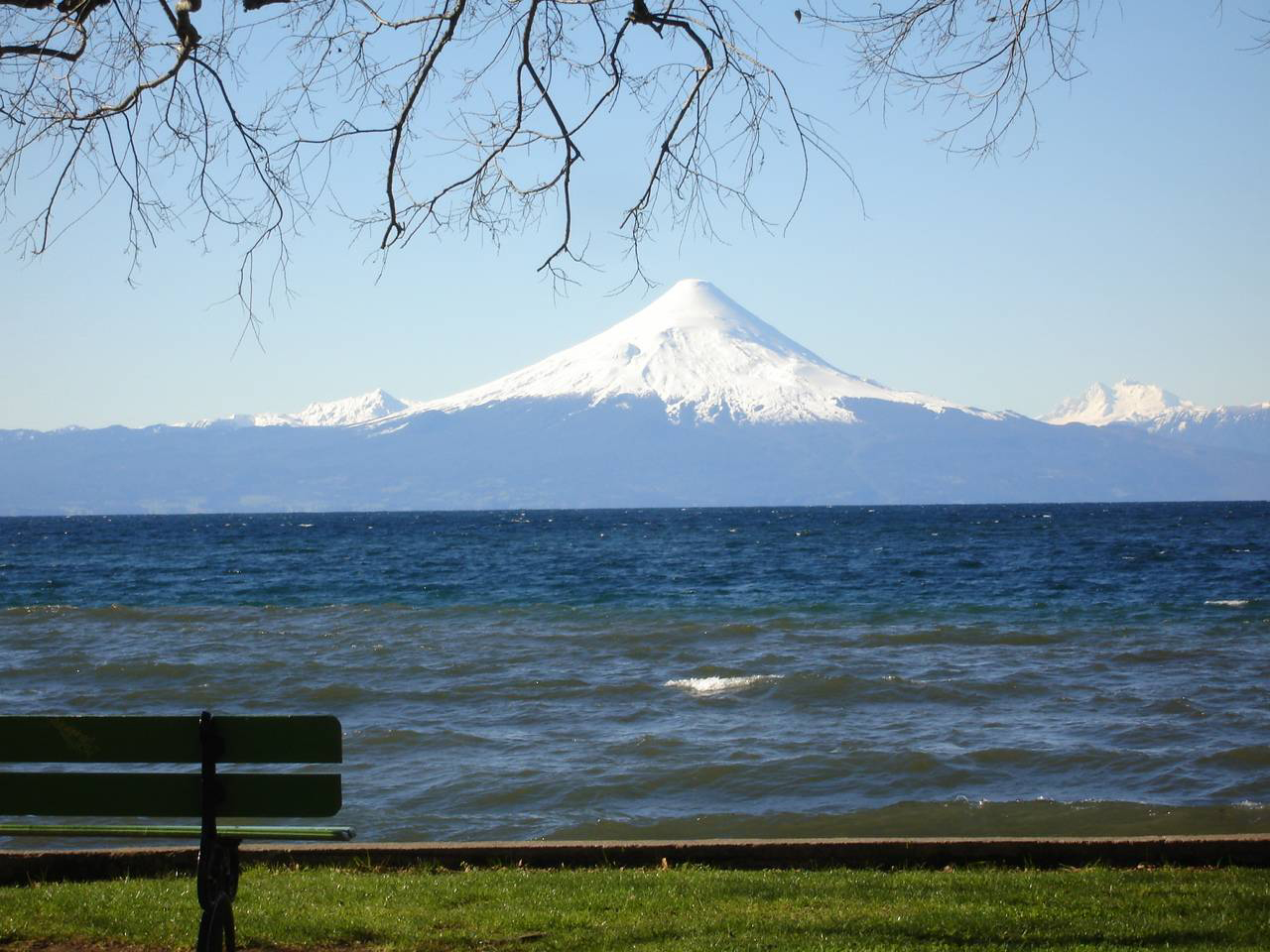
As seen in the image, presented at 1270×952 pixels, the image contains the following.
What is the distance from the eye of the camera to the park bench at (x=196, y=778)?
430cm

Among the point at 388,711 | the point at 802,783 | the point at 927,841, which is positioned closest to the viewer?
the point at 927,841

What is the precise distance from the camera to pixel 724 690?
1325 centimetres

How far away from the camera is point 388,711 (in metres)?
12.4

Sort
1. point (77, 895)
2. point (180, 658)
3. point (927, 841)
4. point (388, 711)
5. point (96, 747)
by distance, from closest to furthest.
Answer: point (96, 747), point (77, 895), point (927, 841), point (388, 711), point (180, 658)

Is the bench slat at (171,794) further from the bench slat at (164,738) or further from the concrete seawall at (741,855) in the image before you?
the concrete seawall at (741,855)

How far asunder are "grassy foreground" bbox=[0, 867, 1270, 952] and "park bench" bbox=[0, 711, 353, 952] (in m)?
0.87

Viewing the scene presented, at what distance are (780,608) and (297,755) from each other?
20.0 m

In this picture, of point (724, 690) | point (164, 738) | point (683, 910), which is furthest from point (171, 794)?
point (724, 690)

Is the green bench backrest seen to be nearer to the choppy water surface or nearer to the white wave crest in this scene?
the choppy water surface

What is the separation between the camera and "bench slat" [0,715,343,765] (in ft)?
14.1

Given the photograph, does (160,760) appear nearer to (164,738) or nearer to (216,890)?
(164,738)

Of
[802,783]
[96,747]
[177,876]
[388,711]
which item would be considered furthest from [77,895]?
[388,711]

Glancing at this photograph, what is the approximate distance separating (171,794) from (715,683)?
31.9ft

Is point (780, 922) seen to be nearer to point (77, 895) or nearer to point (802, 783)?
point (77, 895)
